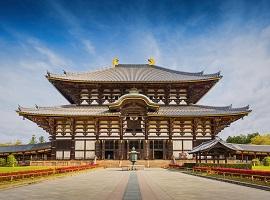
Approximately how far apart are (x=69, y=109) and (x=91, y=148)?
6.97 m

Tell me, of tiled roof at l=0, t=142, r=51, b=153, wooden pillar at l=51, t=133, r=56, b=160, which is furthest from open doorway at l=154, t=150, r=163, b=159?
tiled roof at l=0, t=142, r=51, b=153

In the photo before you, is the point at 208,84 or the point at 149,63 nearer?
the point at 208,84

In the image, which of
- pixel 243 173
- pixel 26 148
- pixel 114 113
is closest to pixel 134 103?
pixel 114 113

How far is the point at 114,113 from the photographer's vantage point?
4659cm

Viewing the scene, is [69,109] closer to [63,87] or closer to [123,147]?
[63,87]

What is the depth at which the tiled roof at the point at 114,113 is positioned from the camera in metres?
45.7

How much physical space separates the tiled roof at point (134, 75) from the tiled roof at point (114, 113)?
14.7 feet

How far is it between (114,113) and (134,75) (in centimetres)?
1098

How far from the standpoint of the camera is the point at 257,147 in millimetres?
53438

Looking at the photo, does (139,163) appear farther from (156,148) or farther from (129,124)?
(129,124)

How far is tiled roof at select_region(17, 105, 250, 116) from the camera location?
4566cm

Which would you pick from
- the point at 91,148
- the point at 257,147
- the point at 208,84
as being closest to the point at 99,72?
the point at 91,148

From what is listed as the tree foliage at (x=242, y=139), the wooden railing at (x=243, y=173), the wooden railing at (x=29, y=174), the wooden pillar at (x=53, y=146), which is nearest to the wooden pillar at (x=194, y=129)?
the wooden railing at (x=243, y=173)

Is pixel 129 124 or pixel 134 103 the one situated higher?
pixel 134 103
